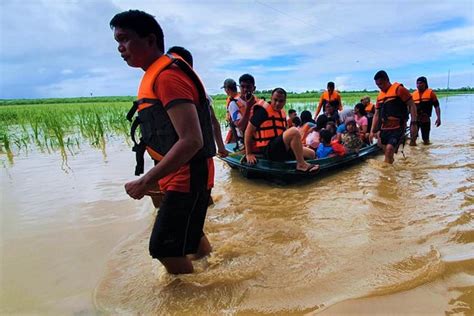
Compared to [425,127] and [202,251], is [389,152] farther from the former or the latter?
[202,251]

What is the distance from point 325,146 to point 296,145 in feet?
3.91

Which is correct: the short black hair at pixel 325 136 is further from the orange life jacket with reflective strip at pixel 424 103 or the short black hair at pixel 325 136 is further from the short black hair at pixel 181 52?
the orange life jacket with reflective strip at pixel 424 103

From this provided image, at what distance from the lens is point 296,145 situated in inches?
177

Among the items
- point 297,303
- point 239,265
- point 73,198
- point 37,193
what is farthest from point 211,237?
point 37,193

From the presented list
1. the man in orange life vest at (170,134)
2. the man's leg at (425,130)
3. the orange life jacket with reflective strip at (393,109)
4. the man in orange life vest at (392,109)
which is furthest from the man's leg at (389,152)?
the man in orange life vest at (170,134)

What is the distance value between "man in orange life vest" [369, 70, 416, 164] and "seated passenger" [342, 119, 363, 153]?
0.63 meters

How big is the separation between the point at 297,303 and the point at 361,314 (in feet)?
1.15

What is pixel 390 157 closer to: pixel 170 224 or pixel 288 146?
pixel 288 146

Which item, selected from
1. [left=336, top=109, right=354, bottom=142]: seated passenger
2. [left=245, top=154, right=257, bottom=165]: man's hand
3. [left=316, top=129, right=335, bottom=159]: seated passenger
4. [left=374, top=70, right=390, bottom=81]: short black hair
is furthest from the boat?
[left=374, top=70, right=390, bottom=81]: short black hair

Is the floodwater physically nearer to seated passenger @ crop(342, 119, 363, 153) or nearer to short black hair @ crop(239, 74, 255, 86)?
seated passenger @ crop(342, 119, 363, 153)

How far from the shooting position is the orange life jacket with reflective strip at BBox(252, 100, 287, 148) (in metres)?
4.74

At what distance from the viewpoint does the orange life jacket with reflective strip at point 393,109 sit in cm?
539

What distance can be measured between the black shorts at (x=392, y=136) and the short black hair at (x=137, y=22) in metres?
4.66

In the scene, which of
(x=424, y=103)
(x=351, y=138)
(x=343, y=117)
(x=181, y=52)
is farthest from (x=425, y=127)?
(x=181, y=52)
